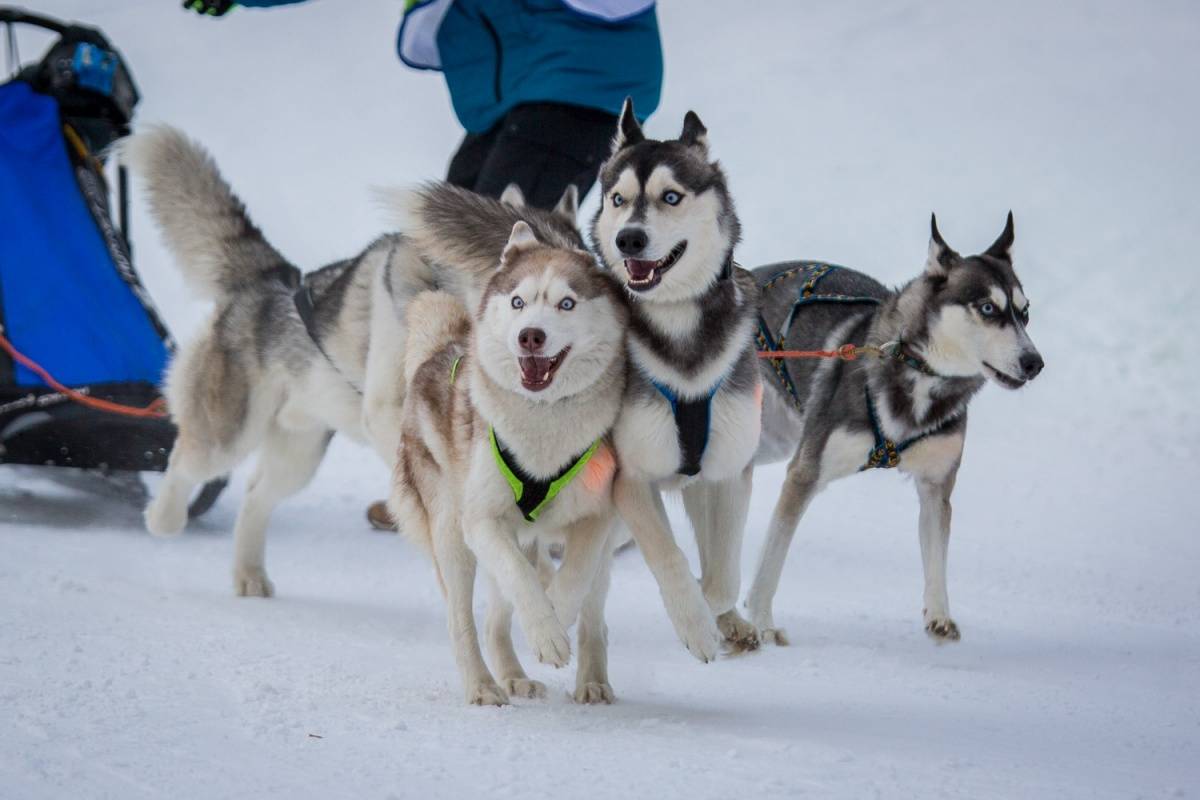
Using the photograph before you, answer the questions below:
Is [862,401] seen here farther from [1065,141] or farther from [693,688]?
[1065,141]

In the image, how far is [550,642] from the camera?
226cm

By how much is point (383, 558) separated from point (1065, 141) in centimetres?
→ 574

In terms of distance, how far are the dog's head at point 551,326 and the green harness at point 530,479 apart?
0.13 metres

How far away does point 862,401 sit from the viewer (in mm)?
3561

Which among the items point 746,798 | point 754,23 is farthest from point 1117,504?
point 754,23

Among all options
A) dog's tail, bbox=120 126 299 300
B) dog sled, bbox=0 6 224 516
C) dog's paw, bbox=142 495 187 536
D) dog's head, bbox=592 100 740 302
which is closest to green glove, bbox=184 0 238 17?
dog's tail, bbox=120 126 299 300

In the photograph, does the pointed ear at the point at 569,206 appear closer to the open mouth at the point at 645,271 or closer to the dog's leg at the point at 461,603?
the open mouth at the point at 645,271

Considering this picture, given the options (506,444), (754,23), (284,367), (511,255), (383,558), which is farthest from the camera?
(754,23)

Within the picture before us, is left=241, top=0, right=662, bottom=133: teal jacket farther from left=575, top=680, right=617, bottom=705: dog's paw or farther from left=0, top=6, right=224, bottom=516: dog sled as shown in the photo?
left=575, top=680, right=617, bottom=705: dog's paw

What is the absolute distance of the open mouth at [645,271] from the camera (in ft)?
7.85

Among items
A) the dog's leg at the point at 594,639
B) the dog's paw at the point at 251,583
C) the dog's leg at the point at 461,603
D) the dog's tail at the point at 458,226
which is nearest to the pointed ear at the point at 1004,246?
the dog's tail at the point at 458,226

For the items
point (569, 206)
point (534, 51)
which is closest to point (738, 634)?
point (569, 206)

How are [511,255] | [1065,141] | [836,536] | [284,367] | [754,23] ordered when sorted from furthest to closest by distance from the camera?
1. [754,23]
2. [1065,141]
3. [836,536]
4. [284,367]
5. [511,255]

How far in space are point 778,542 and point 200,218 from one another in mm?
2338
